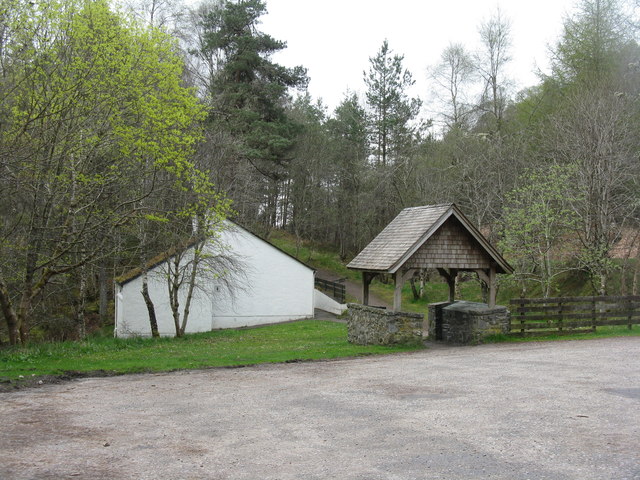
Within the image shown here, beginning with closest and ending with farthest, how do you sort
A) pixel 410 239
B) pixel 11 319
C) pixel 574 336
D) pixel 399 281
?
pixel 11 319 < pixel 399 281 < pixel 410 239 < pixel 574 336

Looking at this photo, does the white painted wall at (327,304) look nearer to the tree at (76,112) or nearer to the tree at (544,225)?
the tree at (544,225)

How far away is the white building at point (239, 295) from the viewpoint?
2662 cm

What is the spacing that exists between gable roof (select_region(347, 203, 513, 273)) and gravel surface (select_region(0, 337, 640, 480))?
16.2ft

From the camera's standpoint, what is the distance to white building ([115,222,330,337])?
87.4ft

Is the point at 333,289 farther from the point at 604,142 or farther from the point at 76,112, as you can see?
the point at 76,112

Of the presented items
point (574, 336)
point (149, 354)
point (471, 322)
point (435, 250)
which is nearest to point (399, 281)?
point (435, 250)


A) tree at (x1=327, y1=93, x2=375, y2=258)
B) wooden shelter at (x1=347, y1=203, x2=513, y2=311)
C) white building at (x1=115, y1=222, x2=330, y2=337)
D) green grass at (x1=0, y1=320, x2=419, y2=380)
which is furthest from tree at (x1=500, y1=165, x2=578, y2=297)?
tree at (x1=327, y1=93, x2=375, y2=258)

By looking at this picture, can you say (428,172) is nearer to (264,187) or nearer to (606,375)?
(264,187)

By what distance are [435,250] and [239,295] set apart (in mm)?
15265

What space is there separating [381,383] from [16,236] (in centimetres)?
1378

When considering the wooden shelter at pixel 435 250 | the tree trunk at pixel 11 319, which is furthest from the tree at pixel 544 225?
the tree trunk at pixel 11 319

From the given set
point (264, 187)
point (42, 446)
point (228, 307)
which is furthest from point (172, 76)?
point (264, 187)

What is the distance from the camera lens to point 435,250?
17.3 m

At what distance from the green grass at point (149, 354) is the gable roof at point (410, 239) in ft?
8.73
